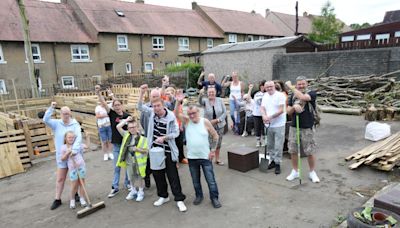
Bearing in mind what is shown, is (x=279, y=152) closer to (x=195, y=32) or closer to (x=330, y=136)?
(x=330, y=136)

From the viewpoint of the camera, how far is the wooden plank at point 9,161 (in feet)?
22.1


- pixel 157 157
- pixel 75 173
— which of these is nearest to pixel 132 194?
pixel 75 173

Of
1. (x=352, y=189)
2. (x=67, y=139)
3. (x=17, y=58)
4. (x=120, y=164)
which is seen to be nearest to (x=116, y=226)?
(x=120, y=164)

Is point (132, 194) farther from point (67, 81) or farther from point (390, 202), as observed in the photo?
point (67, 81)

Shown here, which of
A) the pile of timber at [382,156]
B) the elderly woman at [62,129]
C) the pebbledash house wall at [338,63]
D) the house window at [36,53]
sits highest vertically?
the house window at [36,53]

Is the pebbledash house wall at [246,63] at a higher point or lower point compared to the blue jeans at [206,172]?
higher

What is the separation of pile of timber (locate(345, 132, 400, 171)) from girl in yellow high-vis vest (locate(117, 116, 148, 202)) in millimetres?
4151

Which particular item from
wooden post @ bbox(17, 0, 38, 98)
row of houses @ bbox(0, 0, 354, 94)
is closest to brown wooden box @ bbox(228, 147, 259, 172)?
wooden post @ bbox(17, 0, 38, 98)

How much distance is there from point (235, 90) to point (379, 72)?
858 cm

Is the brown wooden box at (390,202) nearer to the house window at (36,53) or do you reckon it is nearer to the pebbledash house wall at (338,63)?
the pebbledash house wall at (338,63)

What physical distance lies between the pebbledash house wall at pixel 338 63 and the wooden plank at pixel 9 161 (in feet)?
44.6

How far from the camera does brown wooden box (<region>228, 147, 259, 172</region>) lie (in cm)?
585

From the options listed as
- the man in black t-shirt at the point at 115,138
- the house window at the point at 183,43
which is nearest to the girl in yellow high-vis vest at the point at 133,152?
the man in black t-shirt at the point at 115,138

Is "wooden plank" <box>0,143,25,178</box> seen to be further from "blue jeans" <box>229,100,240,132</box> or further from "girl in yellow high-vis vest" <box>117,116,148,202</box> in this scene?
"blue jeans" <box>229,100,240,132</box>
